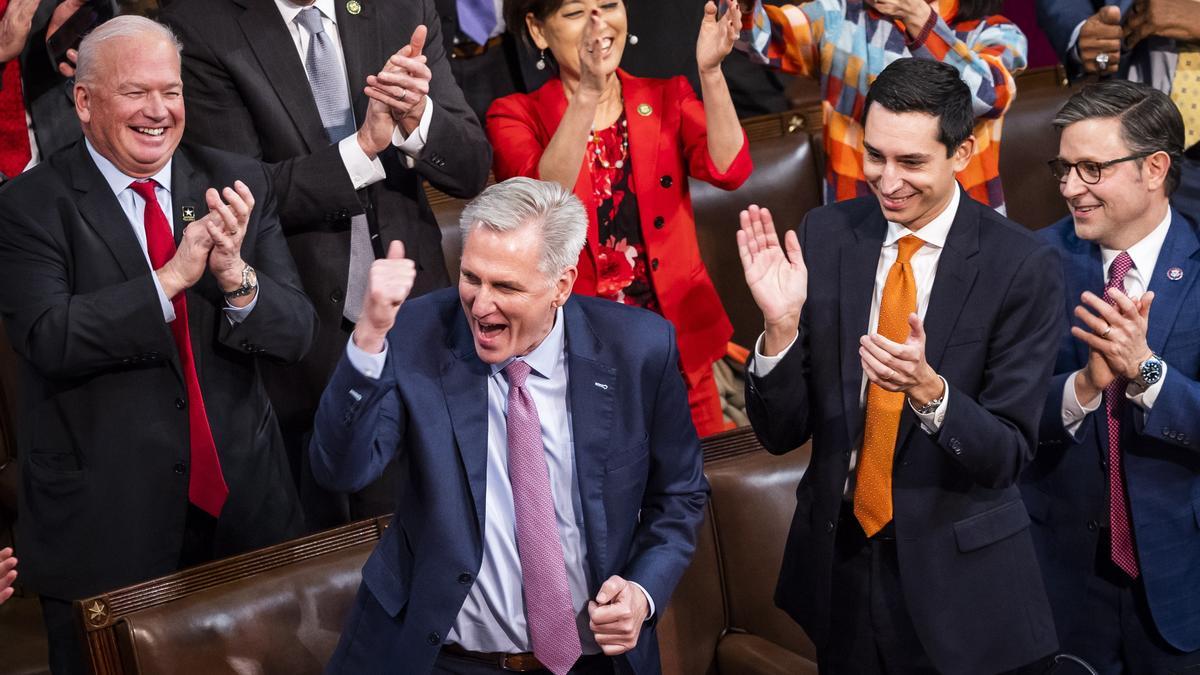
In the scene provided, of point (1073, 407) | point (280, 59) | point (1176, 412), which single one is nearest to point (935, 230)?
point (1073, 407)

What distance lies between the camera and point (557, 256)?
8.01 feet

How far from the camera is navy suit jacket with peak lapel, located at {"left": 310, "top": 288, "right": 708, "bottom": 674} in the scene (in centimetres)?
240

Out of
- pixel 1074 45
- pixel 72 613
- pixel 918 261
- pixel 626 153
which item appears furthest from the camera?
pixel 1074 45

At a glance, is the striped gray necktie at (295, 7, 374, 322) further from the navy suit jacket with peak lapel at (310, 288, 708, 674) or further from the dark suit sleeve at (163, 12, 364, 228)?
the navy suit jacket with peak lapel at (310, 288, 708, 674)

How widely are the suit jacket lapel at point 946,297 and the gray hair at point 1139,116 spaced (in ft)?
2.04

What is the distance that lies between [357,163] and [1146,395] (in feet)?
5.15

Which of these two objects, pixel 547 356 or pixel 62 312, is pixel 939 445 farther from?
pixel 62 312

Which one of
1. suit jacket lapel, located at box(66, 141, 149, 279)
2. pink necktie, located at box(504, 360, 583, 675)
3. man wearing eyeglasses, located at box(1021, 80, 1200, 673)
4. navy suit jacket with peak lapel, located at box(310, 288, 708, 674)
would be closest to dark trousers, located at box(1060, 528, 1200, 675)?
man wearing eyeglasses, located at box(1021, 80, 1200, 673)

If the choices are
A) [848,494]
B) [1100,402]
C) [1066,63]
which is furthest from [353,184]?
[1066,63]

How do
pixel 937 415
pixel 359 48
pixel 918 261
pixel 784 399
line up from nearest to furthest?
Result: pixel 937 415 → pixel 784 399 → pixel 918 261 → pixel 359 48

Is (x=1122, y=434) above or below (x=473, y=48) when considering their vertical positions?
below

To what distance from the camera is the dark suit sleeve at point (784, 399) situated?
99.0 inches

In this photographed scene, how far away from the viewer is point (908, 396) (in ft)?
7.99

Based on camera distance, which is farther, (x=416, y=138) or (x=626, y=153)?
(x=626, y=153)
